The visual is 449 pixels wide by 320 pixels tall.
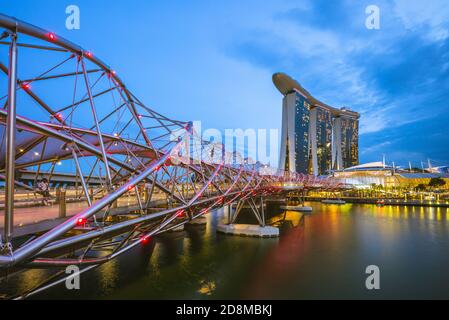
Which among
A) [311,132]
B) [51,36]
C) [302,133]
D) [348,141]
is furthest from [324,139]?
[51,36]

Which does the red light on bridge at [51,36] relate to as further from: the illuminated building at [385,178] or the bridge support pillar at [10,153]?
the illuminated building at [385,178]

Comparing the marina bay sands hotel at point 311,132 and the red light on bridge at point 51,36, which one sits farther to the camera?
Answer: the marina bay sands hotel at point 311,132

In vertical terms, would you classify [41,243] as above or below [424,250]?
above

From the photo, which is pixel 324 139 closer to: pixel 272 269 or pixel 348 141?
pixel 348 141

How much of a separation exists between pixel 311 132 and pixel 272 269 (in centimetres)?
15347

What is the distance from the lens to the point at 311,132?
6407 inches

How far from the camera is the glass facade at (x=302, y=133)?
147 meters

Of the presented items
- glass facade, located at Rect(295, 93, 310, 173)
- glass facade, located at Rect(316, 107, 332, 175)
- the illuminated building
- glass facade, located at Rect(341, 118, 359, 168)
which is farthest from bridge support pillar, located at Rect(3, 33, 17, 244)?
glass facade, located at Rect(341, 118, 359, 168)

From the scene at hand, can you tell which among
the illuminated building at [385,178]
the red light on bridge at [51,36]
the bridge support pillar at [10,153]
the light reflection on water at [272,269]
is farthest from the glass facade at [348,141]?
the bridge support pillar at [10,153]
